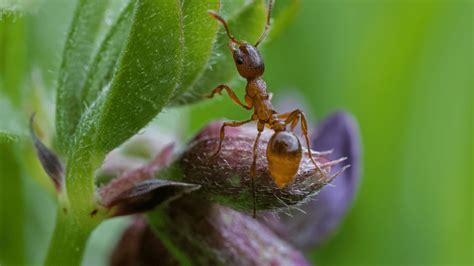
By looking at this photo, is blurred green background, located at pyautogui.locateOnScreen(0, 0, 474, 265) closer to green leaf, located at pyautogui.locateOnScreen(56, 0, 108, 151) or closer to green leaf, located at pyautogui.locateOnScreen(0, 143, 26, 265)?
green leaf, located at pyautogui.locateOnScreen(0, 143, 26, 265)

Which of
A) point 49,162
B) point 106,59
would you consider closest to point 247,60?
point 106,59

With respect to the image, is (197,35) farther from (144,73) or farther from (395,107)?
(395,107)

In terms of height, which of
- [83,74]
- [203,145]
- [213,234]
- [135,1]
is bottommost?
[213,234]

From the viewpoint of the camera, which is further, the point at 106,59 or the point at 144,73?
the point at 106,59

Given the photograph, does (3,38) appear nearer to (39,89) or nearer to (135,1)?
(39,89)

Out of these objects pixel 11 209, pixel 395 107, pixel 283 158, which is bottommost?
pixel 11 209

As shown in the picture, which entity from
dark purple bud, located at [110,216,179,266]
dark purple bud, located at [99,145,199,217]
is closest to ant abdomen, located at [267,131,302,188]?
dark purple bud, located at [99,145,199,217]

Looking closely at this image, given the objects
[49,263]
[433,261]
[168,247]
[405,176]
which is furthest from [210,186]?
[405,176]
